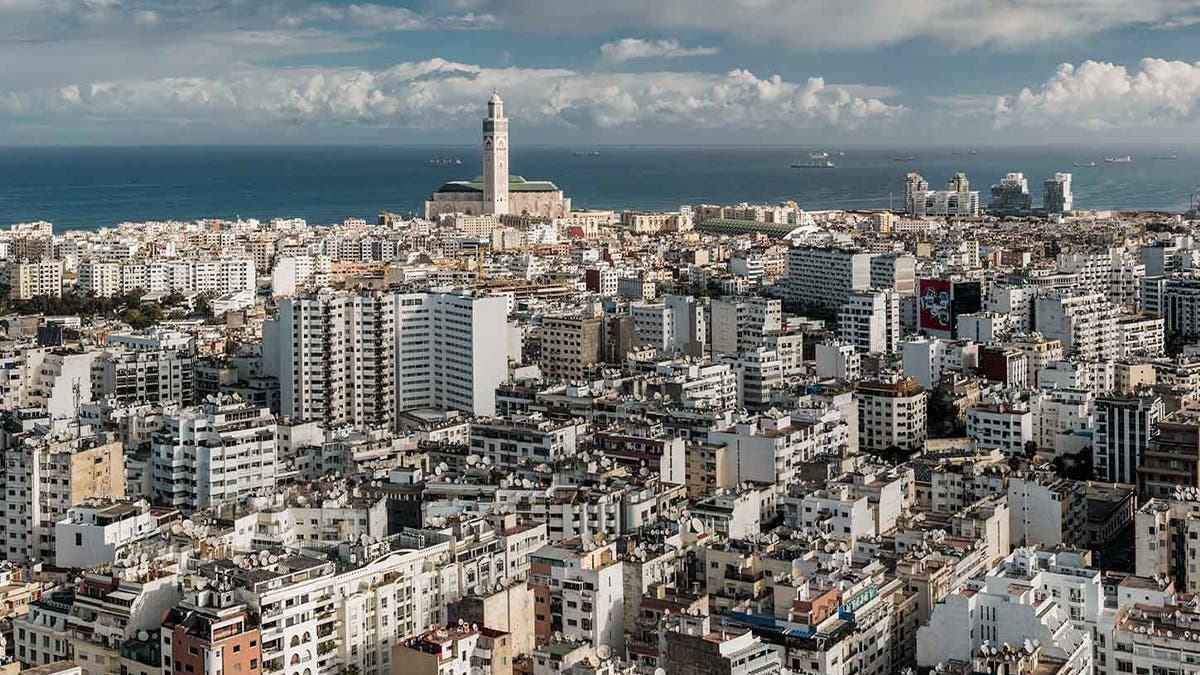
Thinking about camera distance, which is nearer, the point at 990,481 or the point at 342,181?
the point at 990,481

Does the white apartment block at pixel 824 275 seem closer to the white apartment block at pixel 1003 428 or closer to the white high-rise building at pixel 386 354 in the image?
the white high-rise building at pixel 386 354

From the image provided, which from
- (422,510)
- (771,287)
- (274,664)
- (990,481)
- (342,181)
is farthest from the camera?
(342,181)

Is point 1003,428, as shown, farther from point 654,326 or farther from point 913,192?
point 913,192

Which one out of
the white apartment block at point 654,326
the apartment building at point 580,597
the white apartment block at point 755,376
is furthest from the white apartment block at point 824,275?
the apartment building at point 580,597

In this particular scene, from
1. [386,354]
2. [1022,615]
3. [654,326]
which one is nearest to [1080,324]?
[654,326]

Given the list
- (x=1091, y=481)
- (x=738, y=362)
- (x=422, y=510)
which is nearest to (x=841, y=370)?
(x=738, y=362)

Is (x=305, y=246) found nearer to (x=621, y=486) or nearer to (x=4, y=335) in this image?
(x=4, y=335)
